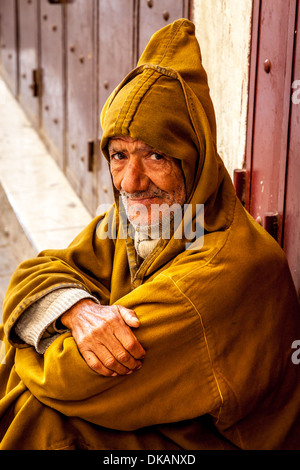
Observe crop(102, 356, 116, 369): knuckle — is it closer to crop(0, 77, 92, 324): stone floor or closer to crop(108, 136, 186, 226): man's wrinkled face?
crop(108, 136, 186, 226): man's wrinkled face

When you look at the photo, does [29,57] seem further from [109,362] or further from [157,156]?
[109,362]

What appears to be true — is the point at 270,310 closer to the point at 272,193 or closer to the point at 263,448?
the point at 263,448

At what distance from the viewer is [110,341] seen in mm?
1762

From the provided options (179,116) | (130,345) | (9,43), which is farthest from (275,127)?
(9,43)

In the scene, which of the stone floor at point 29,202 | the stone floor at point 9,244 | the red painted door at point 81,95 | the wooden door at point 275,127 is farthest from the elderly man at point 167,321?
the red painted door at point 81,95

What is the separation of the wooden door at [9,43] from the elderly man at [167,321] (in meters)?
4.43

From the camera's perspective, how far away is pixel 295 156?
7.98 ft

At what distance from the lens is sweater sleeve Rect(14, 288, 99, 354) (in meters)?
1.90

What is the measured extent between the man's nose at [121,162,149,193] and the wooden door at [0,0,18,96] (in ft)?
15.0

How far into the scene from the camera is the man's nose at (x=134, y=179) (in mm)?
1919

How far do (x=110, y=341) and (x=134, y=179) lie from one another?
1.51ft

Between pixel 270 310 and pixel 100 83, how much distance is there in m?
2.82

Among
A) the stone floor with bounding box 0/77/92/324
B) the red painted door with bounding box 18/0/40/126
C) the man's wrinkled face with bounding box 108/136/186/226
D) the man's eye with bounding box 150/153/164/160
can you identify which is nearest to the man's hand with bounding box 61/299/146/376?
the man's wrinkled face with bounding box 108/136/186/226

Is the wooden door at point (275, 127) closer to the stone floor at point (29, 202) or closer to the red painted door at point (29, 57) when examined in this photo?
the stone floor at point (29, 202)
